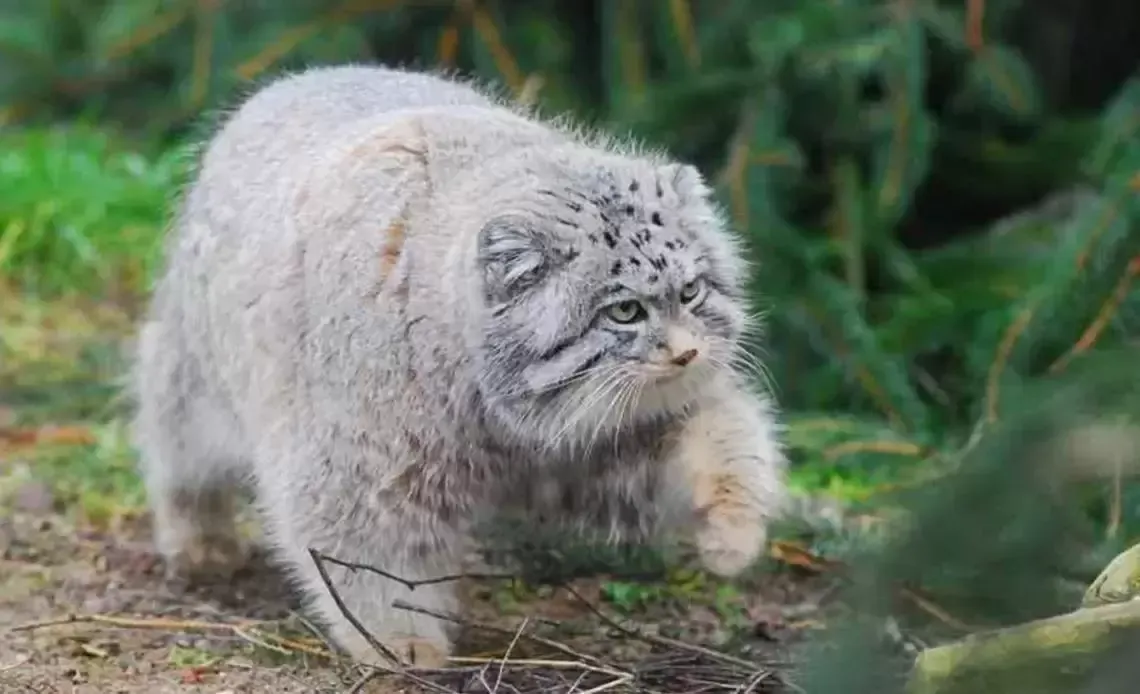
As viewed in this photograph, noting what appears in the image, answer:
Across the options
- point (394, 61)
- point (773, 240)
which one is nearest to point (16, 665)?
point (773, 240)

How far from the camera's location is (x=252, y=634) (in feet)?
11.6

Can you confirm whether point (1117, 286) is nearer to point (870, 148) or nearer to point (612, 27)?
point (870, 148)

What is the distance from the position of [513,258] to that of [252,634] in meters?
1.04

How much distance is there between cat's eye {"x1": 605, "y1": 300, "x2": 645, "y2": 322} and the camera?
3.04 meters

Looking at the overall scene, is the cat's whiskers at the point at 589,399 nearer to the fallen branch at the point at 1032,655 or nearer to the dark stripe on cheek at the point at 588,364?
the dark stripe on cheek at the point at 588,364

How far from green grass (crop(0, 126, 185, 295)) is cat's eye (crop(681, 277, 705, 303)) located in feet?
12.4

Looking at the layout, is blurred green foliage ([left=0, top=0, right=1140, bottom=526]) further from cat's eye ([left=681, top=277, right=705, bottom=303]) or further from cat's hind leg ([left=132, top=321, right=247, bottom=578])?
cat's eye ([left=681, top=277, right=705, bottom=303])

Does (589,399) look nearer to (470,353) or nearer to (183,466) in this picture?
(470,353)

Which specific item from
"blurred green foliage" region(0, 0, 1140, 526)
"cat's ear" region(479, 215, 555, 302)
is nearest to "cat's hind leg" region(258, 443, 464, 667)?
"cat's ear" region(479, 215, 555, 302)

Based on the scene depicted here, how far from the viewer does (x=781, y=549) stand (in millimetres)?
4133

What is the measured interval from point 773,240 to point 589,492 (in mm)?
2034

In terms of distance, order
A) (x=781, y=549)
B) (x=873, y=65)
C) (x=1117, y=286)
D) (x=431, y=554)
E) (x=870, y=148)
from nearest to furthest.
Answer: (x=431, y=554) < (x=781, y=549) < (x=1117, y=286) < (x=873, y=65) < (x=870, y=148)

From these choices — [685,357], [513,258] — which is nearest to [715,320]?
[685,357]

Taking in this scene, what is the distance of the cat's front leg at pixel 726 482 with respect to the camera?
10.6 feet
